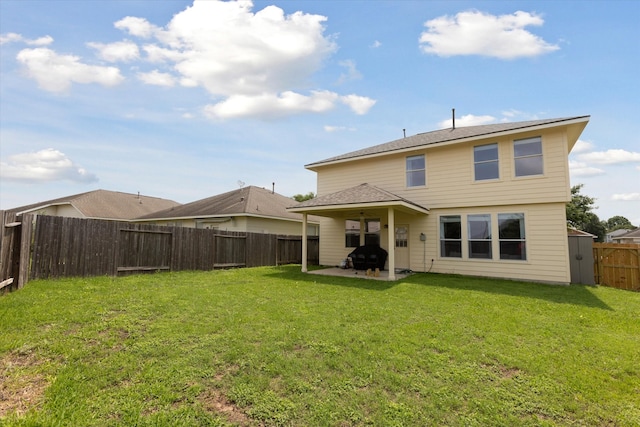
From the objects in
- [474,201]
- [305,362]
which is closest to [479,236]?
[474,201]

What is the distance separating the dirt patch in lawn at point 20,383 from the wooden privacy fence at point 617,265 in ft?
46.3

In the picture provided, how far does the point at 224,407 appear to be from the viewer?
2.77m

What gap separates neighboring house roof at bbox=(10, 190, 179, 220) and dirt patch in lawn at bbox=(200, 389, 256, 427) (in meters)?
22.8

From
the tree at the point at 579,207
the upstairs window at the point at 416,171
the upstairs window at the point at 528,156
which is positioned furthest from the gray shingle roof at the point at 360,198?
the tree at the point at 579,207

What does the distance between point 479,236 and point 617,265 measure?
4325 millimetres

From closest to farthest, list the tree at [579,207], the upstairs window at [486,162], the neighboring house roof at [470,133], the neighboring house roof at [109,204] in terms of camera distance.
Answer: the neighboring house roof at [470,133] < the upstairs window at [486,162] < the neighboring house roof at [109,204] < the tree at [579,207]

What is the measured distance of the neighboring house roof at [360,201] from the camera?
9.58m

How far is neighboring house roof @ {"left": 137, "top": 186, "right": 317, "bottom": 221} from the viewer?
17.1 metres

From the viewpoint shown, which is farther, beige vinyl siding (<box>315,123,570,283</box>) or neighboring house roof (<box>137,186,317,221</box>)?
neighboring house roof (<box>137,186,317,221</box>)

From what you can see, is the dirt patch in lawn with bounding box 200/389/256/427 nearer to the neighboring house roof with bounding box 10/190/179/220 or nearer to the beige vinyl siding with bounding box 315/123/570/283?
the beige vinyl siding with bounding box 315/123/570/283

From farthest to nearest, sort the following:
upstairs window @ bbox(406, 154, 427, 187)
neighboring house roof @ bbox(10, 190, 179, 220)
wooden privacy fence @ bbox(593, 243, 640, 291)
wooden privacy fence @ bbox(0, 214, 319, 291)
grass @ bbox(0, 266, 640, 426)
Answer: neighboring house roof @ bbox(10, 190, 179, 220)
upstairs window @ bbox(406, 154, 427, 187)
wooden privacy fence @ bbox(593, 243, 640, 291)
wooden privacy fence @ bbox(0, 214, 319, 291)
grass @ bbox(0, 266, 640, 426)

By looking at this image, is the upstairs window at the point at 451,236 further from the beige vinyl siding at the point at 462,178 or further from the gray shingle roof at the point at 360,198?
the gray shingle roof at the point at 360,198

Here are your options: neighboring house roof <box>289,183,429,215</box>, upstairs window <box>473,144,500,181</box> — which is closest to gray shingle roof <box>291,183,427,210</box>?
neighboring house roof <box>289,183,429,215</box>

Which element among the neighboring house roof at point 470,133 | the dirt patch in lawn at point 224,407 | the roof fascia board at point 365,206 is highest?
the neighboring house roof at point 470,133
